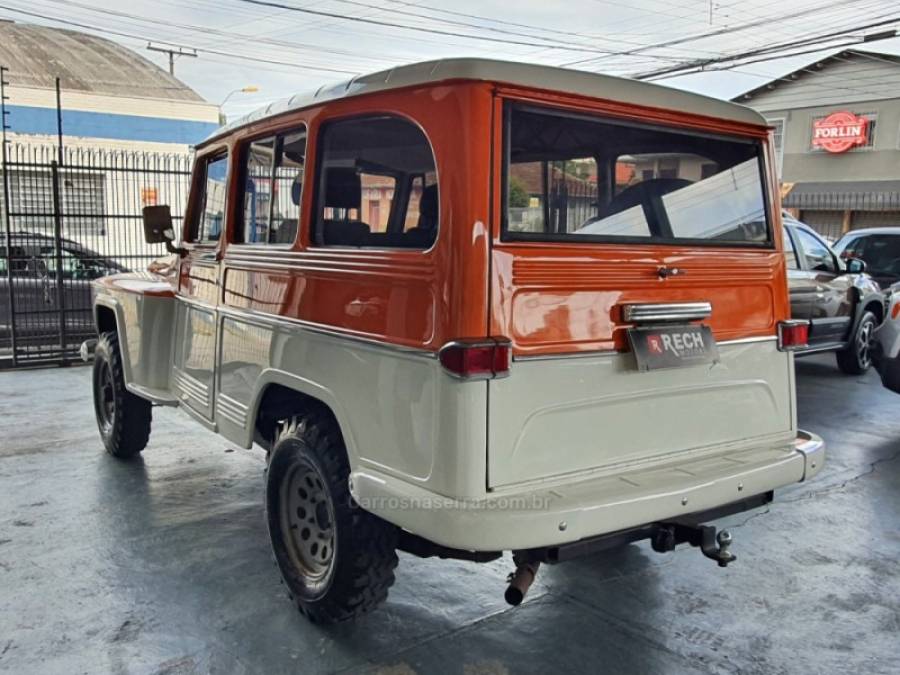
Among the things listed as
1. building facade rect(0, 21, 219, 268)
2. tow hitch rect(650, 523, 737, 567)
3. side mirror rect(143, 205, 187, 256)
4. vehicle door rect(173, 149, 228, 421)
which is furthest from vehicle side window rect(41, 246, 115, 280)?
tow hitch rect(650, 523, 737, 567)

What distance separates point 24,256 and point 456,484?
899cm

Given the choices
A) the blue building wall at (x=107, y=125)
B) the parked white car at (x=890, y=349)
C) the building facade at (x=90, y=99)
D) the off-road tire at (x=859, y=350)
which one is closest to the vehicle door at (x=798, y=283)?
the off-road tire at (x=859, y=350)

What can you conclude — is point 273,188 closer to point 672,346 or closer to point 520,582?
point 672,346

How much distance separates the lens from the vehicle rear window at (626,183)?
2.78 m

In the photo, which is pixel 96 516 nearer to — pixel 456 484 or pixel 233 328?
pixel 233 328

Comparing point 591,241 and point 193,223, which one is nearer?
→ point 591,241

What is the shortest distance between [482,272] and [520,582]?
43.7 inches

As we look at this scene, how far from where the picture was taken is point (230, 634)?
3.22m

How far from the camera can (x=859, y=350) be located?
9.31m

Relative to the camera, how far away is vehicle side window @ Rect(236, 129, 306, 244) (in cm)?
342

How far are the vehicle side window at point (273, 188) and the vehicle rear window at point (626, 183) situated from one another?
1063 millimetres

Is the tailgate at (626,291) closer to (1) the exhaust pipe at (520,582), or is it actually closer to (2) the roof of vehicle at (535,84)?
(2) the roof of vehicle at (535,84)

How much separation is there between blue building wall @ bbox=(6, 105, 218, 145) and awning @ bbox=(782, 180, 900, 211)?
1805cm

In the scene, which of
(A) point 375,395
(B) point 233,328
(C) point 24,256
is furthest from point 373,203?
(C) point 24,256
